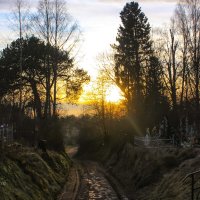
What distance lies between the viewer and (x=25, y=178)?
76.5ft

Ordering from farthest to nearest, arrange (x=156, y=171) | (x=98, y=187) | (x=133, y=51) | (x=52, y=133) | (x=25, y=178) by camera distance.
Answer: (x=133, y=51)
(x=52, y=133)
(x=98, y=187)
(x=156, y=171)
(x=25, y=178)

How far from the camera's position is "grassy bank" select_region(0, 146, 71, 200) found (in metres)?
19.6

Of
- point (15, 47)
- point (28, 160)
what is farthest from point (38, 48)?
point (28, 160)

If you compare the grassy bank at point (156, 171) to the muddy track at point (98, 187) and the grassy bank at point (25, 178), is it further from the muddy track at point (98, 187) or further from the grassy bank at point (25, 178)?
the grassy bank at point (25, 178)

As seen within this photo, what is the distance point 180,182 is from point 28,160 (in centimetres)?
958

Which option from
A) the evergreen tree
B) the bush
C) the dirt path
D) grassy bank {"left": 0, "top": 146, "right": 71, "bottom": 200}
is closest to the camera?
grassy bank {"left": 0, "top": 146, "right": 71, "bottom": 200}

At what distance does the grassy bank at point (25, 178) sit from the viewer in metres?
19.6

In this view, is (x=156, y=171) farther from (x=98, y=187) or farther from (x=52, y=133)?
(x=52, y=133)

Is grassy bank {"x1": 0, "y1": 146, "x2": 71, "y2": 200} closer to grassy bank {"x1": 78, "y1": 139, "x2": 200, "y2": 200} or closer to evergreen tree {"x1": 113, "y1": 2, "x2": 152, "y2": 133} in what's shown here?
grassy bank {"x1": 78, "y1": 139, "x2": 200, "y2": 200}

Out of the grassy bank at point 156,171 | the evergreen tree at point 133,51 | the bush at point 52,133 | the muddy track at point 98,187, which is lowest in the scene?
the muddy track at point 98,187

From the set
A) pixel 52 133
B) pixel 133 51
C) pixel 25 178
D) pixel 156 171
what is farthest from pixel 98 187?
pixel 133 51

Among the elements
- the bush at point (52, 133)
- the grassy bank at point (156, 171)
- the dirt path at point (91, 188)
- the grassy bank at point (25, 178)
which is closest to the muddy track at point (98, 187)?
the dirt path at point (91, 188)

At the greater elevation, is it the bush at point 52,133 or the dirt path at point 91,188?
the bush at point 52,133

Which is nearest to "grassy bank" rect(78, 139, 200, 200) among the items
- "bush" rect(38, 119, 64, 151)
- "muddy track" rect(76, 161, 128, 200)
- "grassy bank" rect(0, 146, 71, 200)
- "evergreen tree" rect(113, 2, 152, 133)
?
"muddy track" rect(76, 161, 128, 200)
